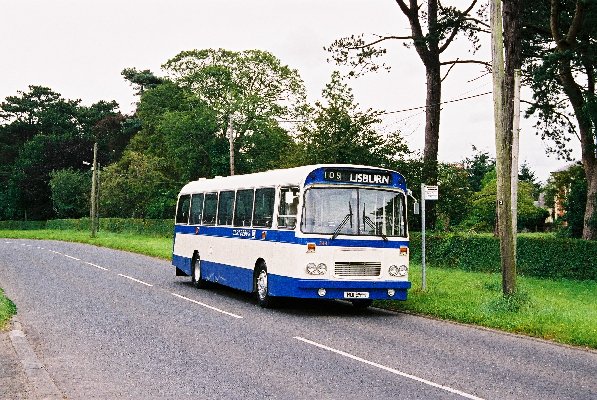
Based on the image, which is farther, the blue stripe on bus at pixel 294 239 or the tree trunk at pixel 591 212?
the tree trunk at pixel 591 212

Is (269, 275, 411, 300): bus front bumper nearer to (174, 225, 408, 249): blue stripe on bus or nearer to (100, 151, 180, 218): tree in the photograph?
(174, 225, 408, 249): blue stripe on bus

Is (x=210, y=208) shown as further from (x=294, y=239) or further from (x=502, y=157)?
(x=502, y=157)

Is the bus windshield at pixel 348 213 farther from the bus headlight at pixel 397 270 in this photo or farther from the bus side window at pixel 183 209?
the bus side window at pixel 183 209

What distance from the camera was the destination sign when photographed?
52.7ft

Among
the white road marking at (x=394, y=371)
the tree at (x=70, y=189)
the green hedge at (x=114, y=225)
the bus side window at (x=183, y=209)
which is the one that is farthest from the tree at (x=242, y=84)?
the white road marking at (x=394, y=371)

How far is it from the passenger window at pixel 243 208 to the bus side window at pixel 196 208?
3.27 meters

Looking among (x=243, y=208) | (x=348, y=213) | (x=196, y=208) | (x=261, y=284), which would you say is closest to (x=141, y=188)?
(x=196, y=208)

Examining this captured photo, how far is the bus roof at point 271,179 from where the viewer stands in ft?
53.0

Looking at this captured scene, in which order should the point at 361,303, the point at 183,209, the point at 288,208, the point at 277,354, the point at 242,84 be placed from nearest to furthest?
the point at 277,354
the point at 288,208
the point at 361,303
the point at 183,209
the point at 242,84

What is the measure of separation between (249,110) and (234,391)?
5630cm

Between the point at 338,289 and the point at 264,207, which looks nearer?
the point at 338,289

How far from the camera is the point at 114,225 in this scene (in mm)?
74000

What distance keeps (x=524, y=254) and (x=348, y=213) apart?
1469 cm

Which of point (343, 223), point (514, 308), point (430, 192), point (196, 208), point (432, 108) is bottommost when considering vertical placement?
point (514, 308)
